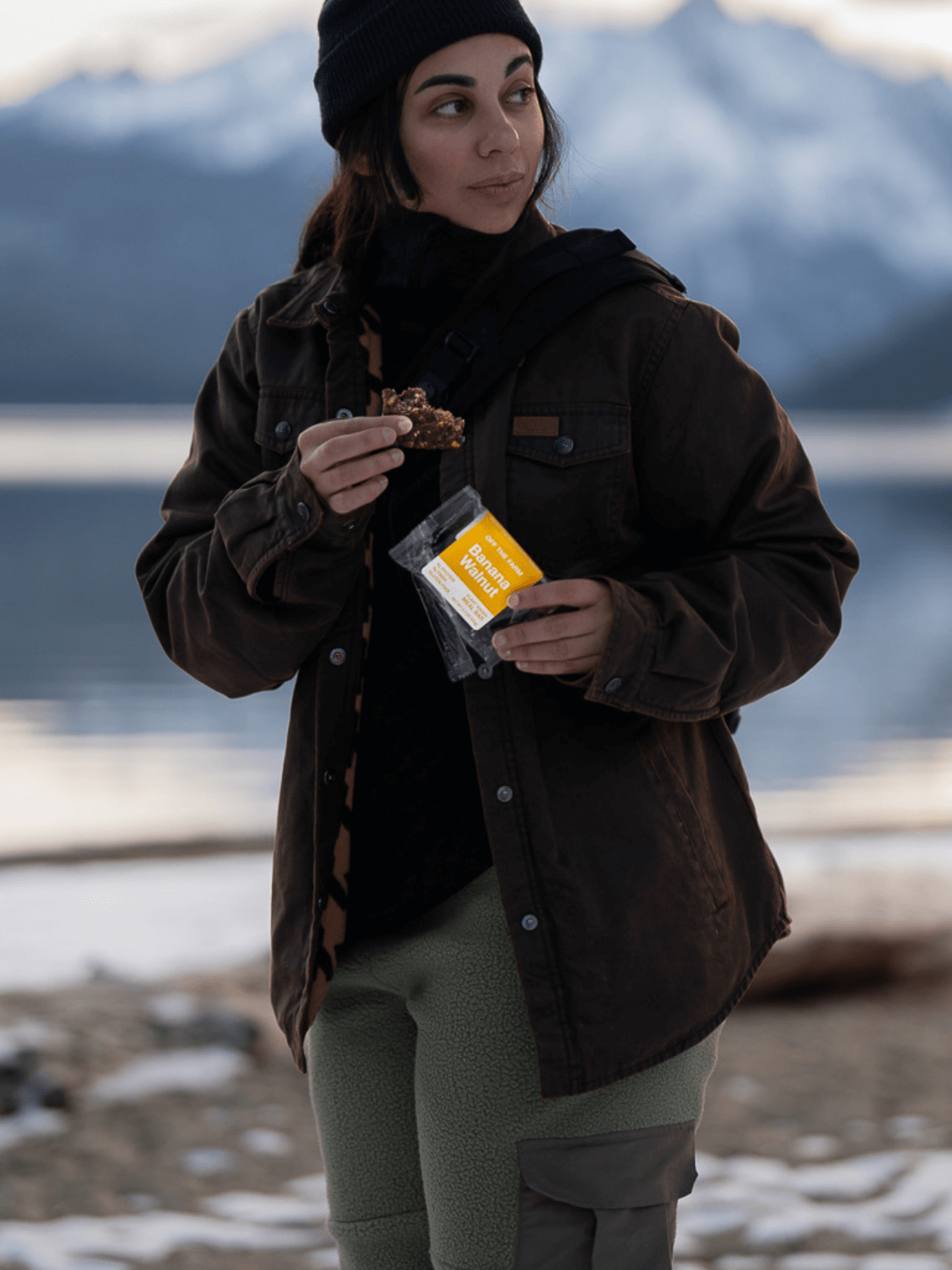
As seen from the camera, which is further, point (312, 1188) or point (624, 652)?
point (312, 1188)

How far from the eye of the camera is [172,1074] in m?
3.35

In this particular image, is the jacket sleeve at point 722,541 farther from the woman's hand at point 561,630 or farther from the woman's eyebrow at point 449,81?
the woman's eyebrow at point 449,81

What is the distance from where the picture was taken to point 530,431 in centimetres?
152

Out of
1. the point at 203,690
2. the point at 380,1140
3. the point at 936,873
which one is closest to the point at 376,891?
the point at 380,1140

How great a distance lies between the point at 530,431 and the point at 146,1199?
204 cm

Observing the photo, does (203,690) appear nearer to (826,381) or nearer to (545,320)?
(545,320)

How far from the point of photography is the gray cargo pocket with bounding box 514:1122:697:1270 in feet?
4.81

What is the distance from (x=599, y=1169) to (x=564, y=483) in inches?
28.9

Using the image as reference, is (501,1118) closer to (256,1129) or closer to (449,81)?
(449,81)

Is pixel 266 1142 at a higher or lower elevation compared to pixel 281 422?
lower

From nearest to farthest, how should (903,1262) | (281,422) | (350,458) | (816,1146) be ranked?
(350,458) < (281,422) < (903,1262) < (816,1146)

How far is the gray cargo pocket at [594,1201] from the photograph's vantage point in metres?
1.47

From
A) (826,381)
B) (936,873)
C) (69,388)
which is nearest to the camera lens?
(936,873)

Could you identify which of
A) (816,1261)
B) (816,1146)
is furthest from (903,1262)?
(816,1146)
